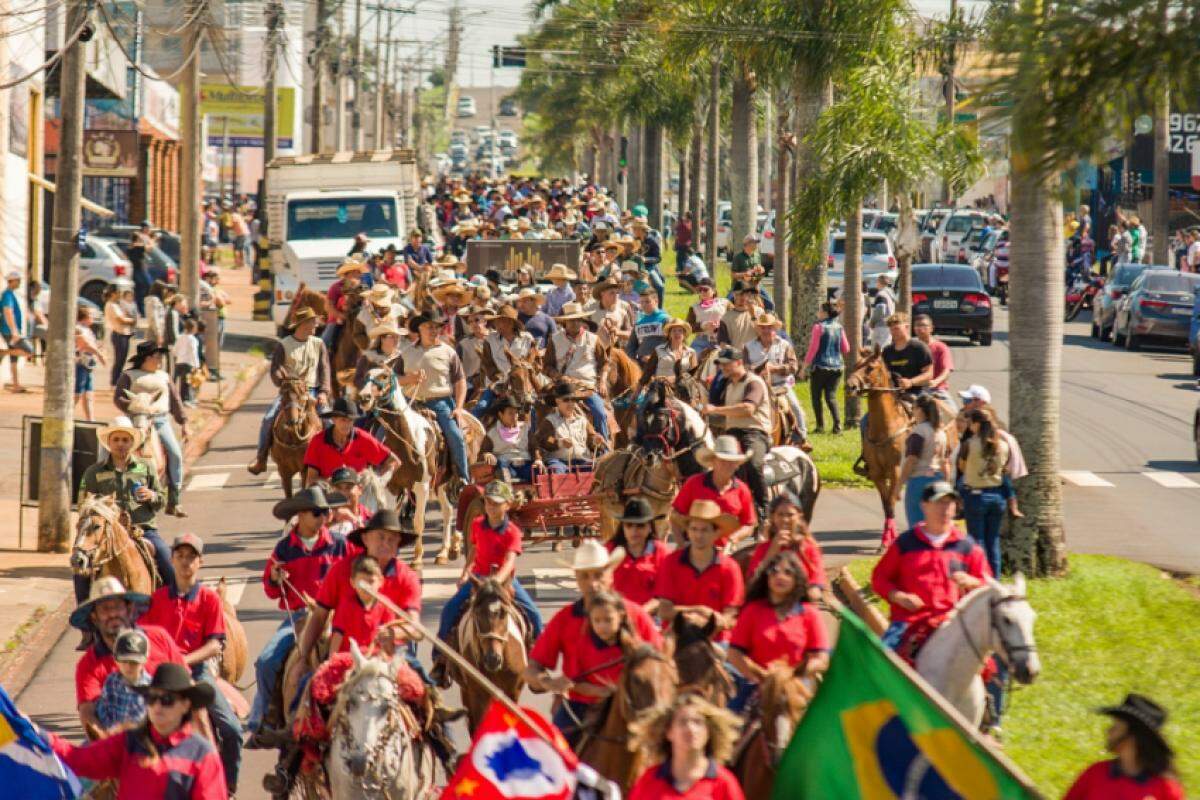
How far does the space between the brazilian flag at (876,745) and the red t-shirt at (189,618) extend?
4.21 meters

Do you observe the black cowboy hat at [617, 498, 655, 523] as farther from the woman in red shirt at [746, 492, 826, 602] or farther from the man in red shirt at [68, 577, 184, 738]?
the man in red shirt at [68, 577, 184, 738]

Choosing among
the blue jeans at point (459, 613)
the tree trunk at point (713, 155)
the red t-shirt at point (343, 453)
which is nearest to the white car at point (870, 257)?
the tree trunk at point (713, 155)

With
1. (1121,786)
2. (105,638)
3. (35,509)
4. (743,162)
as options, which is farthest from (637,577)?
(743,162)

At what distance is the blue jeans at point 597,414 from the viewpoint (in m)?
20.4

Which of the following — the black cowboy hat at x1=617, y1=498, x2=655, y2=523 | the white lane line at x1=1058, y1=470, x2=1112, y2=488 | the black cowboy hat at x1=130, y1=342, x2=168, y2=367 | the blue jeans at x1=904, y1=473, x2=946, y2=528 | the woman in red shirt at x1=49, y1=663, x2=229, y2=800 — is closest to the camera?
the woman in red shirt at x1=49, y1=663, x2=229, y2=800

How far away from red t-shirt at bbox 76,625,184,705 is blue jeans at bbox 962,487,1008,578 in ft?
26.8

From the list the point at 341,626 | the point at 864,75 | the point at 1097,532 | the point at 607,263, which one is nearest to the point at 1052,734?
the point at 341,626

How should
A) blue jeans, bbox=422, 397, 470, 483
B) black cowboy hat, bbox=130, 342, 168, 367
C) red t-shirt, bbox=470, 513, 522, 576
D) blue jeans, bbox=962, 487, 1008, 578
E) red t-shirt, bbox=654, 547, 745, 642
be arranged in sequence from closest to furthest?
red t-shirt, bbox=654, 547, 745, 642 → red t-shirt, bbox=470, 513, 522, 576 → blue jeans, bbox=962, 487, 1008, 578 → blue jeans, bbox=422, 397, 470, 483 → black cowboy hat, bbox=130, 342, 168, 367

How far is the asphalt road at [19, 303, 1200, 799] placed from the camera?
16297mm

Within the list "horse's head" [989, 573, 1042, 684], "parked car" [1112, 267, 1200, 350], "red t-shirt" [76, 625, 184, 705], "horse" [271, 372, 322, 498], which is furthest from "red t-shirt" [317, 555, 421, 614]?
"parked car" [1112, 267, 1200, 350]

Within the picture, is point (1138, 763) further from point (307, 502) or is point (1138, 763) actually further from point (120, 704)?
point (307, 502)

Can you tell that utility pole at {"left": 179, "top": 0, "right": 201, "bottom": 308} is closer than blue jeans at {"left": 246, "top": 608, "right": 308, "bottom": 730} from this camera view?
No

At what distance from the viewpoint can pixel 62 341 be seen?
66.1 feet

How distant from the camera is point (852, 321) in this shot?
95.6 ft
